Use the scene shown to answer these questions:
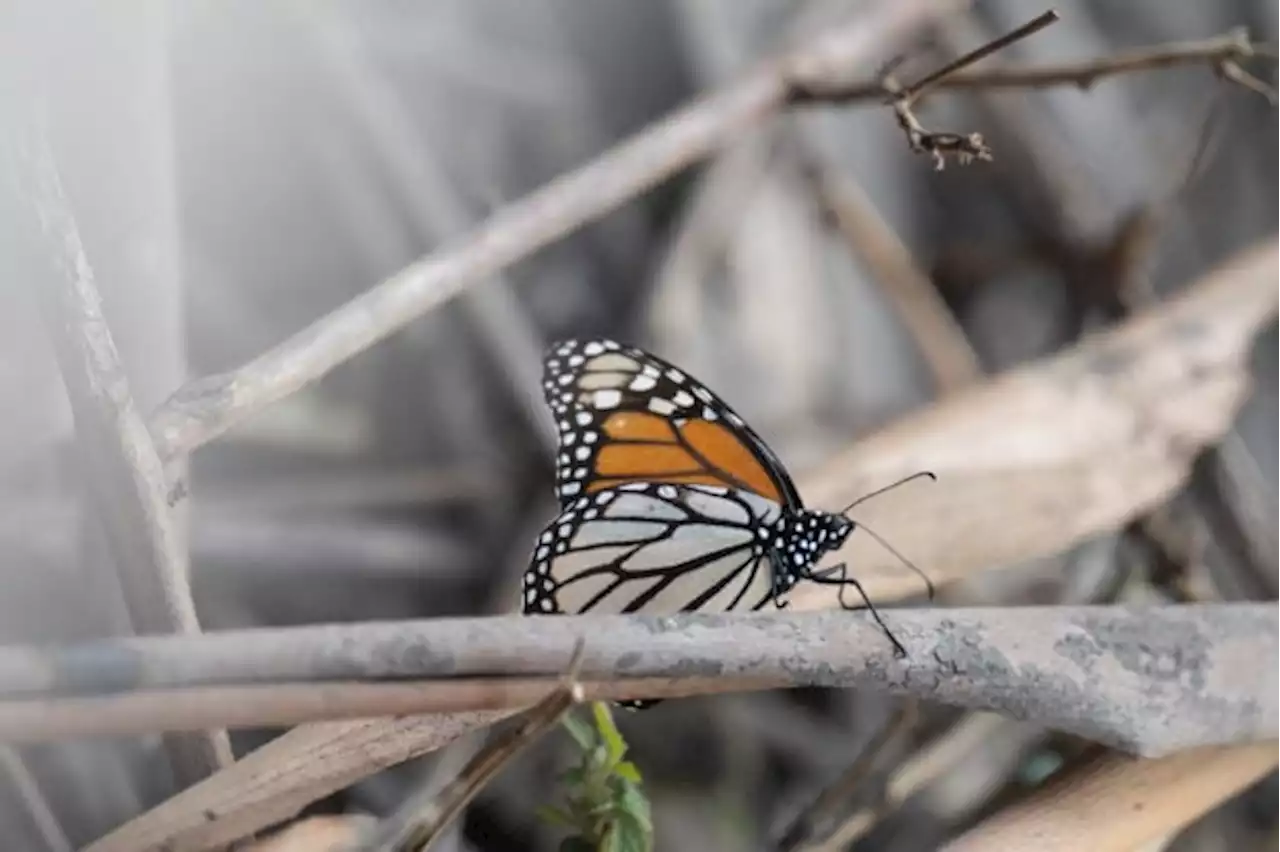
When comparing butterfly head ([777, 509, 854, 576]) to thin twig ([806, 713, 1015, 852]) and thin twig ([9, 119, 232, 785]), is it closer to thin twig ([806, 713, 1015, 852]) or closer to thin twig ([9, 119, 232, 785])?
thin twig ([806, 713, 1015, 852])

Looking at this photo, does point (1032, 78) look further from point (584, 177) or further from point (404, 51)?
point (404, 51)

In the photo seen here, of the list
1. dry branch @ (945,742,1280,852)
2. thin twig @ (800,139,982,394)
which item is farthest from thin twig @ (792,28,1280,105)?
thin twig @ (800,139,982,394)

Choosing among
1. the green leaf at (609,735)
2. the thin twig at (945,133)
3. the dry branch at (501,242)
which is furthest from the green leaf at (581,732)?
the thin twig at (945,133)

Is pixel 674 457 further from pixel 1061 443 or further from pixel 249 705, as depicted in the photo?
pixel 249 705

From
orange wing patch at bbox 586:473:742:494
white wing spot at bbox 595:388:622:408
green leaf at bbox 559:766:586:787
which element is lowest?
green leaf at bbox 559:766:586:787

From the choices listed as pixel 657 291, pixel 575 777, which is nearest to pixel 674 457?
pixel 575 777

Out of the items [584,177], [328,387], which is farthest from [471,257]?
[328,387]
